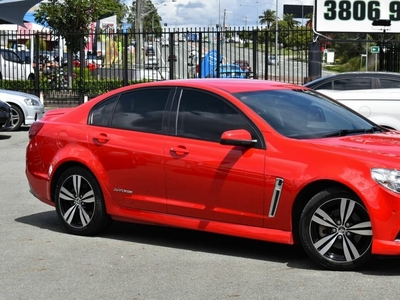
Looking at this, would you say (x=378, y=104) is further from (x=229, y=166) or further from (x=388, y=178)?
(x=388, y=178)

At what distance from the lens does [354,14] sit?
29781mm

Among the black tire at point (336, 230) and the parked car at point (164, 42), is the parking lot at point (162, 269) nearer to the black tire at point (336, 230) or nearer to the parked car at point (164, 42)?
the black tire at point (336, 230)

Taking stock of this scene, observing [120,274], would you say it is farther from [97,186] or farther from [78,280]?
[97,186]

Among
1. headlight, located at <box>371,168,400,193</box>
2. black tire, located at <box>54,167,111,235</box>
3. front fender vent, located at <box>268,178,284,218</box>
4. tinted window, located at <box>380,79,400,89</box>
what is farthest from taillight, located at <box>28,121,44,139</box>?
tinted window, located at <box>380,79,400,89</box>

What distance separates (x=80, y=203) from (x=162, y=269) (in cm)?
162

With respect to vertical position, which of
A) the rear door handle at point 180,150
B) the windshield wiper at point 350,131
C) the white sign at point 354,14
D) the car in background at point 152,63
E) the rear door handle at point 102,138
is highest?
the white sign at point 354,14

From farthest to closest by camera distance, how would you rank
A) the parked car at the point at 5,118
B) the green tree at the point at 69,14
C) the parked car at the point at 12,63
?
the parked car at the point at 12,63, the green tree at the point at 69,14, the parked car at the point at 5,118

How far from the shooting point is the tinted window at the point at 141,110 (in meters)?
8.02

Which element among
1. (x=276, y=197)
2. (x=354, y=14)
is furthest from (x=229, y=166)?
(x=354, y=14)

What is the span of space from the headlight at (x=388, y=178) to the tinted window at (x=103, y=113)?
9.33 feet

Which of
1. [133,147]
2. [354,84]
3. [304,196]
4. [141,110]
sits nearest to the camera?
[304,196]

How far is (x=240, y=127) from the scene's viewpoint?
7.48m

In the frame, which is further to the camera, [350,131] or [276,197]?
[350,131]

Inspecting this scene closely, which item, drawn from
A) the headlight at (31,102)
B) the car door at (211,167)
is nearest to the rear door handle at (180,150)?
the car door at (211,167)
